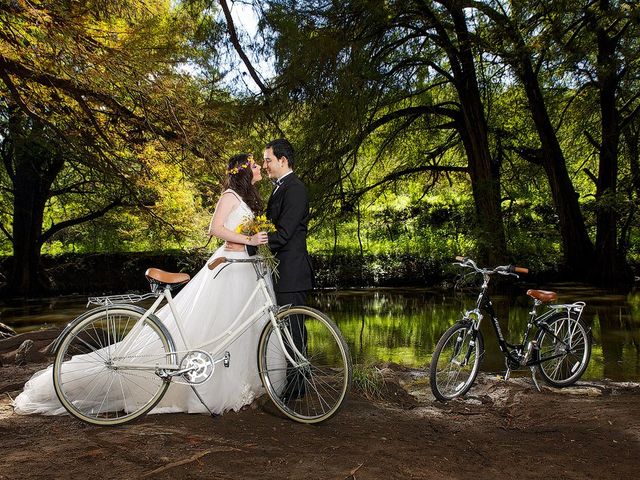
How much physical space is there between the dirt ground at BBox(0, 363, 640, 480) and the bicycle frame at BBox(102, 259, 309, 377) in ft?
1.15

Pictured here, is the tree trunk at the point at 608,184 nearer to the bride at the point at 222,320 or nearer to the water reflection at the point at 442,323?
the water reflection at the point at 442,323

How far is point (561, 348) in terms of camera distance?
Result: 5.48 meters

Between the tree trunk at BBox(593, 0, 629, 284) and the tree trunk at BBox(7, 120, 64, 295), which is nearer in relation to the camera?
the tree trunk at BBox(593, 0, 629, 284)

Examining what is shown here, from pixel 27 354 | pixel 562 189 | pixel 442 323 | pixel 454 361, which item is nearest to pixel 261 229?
pixel 454 361

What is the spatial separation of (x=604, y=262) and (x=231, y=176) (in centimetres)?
1353

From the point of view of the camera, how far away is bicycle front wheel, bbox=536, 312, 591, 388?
547 cm

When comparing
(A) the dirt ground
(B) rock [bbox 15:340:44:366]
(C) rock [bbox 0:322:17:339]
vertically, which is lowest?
(A) the dirt ground

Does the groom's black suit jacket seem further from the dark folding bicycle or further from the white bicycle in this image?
the dark folding bicycle

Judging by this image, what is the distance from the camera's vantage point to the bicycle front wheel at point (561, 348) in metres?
5.47

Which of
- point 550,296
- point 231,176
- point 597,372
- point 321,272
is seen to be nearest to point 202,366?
point 231,176

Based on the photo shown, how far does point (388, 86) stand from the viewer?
39.7ft

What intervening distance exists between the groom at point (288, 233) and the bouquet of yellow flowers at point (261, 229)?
0.38 feet

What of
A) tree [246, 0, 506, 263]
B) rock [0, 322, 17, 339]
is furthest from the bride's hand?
tree [246, 0, 506, 263]

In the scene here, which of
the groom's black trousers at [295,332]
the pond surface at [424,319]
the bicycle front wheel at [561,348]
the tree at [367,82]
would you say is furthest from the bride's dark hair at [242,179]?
the tree at [367,82]
